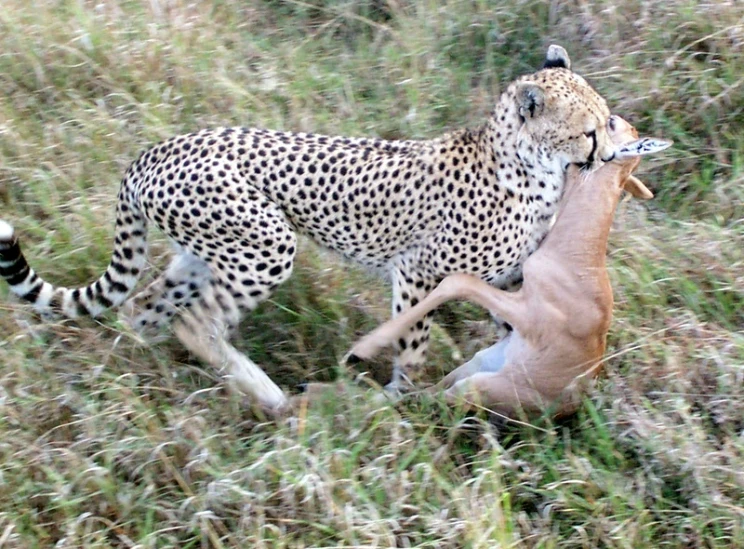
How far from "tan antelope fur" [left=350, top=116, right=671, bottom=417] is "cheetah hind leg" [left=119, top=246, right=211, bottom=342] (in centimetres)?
68

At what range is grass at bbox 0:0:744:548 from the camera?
8.80ft

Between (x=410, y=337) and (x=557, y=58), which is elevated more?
(x=557, y=58)

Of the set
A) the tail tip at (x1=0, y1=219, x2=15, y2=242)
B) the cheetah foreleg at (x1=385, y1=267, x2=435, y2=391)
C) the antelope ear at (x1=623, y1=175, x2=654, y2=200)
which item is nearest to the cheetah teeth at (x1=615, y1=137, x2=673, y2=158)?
the antelope ear at (x1=623, y1=175, x2=654, y2=200)

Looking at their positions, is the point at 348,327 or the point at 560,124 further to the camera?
the point at 348,327

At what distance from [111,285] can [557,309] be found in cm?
137

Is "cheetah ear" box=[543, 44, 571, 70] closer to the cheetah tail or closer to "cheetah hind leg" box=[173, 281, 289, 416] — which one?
"cheetah hind leg" box=[173, 281, 289, 416]

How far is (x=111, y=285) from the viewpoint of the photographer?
10.8 feet

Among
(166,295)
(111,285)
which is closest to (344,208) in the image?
(166,295)

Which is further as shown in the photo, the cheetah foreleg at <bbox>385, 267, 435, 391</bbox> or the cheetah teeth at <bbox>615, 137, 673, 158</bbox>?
the cheetah foreleg at <bbox>385, 267, 435, 391</bbox>

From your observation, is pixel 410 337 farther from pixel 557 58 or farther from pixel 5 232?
pixel 5 232

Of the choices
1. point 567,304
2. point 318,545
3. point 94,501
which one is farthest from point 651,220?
point 94,501

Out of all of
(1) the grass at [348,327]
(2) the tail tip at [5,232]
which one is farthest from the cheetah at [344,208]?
(1) the grass at [348,327]

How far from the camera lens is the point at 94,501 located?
106 inches

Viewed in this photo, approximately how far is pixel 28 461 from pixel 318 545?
82cm
